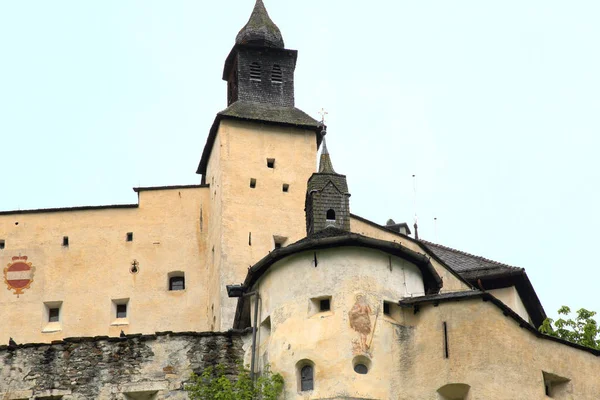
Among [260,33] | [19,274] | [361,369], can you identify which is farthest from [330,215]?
[260,33]

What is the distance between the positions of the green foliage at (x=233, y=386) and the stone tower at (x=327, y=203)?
221 inches

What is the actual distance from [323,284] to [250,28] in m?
24.3

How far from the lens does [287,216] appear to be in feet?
182

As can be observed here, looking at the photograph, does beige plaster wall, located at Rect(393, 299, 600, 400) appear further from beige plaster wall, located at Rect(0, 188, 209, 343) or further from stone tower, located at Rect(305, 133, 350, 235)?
beige plaster wall, located at Rect(0, 188, 209, 343)

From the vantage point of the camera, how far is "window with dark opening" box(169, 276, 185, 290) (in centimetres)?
5681

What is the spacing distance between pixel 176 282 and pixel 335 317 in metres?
18.1

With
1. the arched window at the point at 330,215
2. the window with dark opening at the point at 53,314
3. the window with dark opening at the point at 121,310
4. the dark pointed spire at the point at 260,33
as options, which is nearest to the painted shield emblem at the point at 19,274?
the window with dark opening at the point at 53,314

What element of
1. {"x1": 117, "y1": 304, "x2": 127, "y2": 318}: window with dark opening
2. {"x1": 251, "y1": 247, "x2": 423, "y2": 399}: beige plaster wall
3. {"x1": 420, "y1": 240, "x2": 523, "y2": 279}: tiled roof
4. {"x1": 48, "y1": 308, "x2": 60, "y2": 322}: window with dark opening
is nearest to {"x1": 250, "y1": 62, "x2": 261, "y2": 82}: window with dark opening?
{"x1": 420, "y1": 240, "x2": 523, "y2": 279}: tiled roof

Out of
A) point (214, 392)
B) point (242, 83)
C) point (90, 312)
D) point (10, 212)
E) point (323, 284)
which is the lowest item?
point (214, 392)

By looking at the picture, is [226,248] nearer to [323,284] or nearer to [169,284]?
[169,284]

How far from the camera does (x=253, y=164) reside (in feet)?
187

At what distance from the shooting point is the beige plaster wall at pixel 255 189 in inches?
2138

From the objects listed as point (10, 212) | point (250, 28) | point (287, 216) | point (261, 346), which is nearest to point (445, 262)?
point (287, 216)

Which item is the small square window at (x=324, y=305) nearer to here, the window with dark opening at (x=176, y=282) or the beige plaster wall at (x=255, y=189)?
the beige plaster wall at (x=255, y=189)
